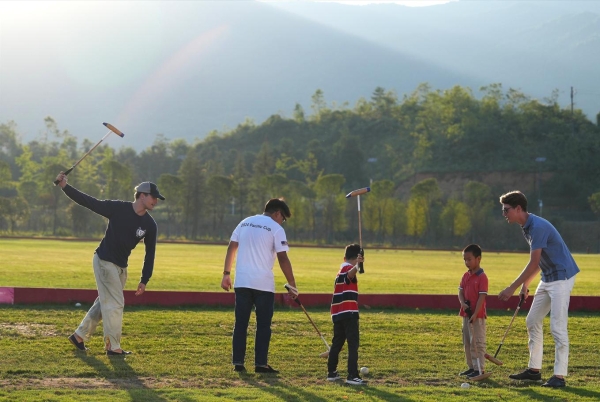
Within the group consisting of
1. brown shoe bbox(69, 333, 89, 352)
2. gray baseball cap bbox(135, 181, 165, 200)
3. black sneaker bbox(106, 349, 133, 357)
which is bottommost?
black sneaker bbox(106, 349, 133, 357)

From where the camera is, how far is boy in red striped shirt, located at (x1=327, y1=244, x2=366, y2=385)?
33.3 feet

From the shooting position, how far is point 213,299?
1739 cm

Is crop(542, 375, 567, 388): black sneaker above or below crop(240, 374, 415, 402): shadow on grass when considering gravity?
above

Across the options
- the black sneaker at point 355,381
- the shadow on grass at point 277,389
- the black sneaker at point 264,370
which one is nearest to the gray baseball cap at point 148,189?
the black sneaker at point 264,370

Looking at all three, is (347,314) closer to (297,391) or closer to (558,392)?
(297,391)

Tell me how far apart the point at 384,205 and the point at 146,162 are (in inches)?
3059

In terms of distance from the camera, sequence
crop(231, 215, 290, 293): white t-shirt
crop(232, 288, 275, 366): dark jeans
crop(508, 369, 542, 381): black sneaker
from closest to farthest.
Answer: crop(508, 369, 542, 381): black sneaker < crop(232, 288, 275, 366): dark jeans < crop(231, 215, 290, 293): white t-shirt

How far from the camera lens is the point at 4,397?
8.52 meters

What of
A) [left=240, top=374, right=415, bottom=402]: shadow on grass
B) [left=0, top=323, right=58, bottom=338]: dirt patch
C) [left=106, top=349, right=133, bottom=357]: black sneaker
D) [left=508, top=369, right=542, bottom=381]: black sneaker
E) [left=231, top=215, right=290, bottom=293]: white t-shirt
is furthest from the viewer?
[left=0, top=323, right=58, bottom=338]: dirt patch

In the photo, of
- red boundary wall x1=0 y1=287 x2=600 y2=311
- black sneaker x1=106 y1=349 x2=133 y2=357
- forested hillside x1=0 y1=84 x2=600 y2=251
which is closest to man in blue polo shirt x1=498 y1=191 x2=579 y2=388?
black sneaker x1=106 y1=349 x2=133 y2=357

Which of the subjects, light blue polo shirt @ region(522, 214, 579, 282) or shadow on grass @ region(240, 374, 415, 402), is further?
light blue polo shirt @ region(522, 214, 579, 282)

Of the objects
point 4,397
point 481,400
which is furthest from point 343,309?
point 4,397

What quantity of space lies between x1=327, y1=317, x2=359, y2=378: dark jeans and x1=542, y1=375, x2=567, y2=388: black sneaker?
218cm

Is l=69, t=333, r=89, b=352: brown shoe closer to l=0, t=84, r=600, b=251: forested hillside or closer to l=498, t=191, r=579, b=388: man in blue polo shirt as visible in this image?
l=498, t=191, r=579, b=388: man in blue polo shirt
